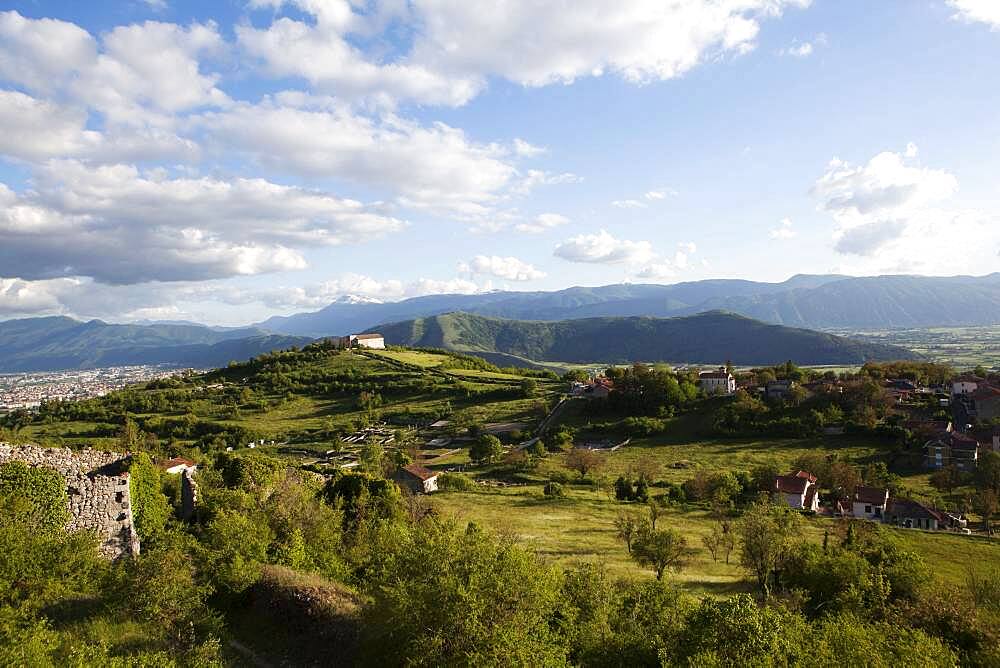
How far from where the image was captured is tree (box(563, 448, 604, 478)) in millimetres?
77625

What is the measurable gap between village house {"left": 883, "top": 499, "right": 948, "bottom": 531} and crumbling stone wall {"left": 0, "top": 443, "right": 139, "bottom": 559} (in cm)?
6640

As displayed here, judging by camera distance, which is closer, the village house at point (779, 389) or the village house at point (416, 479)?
the village house at point (416, 479)

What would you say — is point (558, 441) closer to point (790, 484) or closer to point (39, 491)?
point (790, 484)

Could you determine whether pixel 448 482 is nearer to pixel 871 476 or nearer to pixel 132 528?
pixel 132 528

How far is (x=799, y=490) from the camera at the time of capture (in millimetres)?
64750

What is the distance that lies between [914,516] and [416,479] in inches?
2077

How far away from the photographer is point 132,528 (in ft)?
79.8

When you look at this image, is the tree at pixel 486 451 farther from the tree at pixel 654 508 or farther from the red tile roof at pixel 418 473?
the tree at pixel 654 508

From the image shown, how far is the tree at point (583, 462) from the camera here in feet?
255

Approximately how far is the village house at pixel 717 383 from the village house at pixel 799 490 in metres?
53.0

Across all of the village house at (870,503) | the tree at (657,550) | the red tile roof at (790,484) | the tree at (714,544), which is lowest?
the village house at (870,503)

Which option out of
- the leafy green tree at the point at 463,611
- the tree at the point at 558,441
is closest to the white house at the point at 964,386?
the tree at the point at 558,441

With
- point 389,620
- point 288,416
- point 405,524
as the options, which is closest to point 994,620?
point 389,620

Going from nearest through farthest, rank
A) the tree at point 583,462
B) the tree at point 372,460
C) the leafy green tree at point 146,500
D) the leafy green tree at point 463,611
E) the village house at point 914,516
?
the leafy green tree at point 463,611, the leafy green tree at point 146,500, the village house at point 914,516, the tree at point 372,460, the tree at point 583,462
